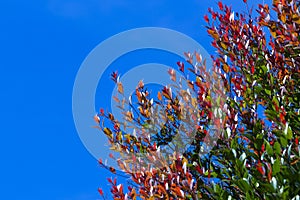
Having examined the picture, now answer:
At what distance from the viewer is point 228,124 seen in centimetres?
539

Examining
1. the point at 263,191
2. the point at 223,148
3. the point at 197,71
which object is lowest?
the point at 263,191

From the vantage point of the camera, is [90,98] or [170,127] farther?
[90,98]

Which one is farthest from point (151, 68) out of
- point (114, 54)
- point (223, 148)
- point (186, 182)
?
point (186, 182)

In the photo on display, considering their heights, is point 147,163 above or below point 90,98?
below

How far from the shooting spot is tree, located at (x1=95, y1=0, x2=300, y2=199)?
15.6 feet

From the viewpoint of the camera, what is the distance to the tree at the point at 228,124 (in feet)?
15.6

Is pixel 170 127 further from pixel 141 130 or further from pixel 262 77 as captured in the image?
pixel 262 77

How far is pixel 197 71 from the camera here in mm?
6555

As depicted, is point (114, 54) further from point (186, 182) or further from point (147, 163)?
point (186, 182)

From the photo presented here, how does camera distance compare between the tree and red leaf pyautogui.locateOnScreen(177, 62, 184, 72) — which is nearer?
the tree

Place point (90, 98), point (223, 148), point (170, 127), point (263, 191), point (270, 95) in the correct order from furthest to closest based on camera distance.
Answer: point (90, 98) < point (170, 127) < point (270, 95) < point (223, 148) < point (263, 191)

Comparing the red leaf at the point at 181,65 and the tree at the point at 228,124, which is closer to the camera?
the tree at the point at 228,124

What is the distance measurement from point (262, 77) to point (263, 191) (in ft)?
5.92

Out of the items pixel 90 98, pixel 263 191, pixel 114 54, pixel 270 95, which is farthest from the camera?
pixel 114 54
